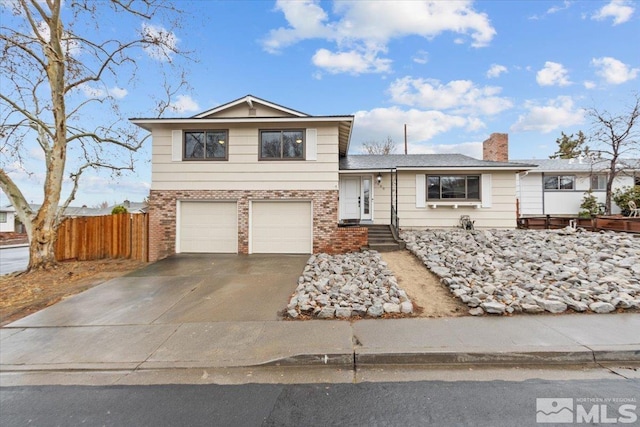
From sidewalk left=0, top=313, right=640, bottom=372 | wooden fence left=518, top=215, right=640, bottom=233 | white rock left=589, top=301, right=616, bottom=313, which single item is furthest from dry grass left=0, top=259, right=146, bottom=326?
wooden fence left=518, top=215, right=640, bottom=233

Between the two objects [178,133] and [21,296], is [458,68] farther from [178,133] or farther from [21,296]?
[21,296]

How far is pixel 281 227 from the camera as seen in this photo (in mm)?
9930

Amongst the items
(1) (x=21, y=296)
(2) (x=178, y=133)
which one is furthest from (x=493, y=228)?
(1) (x=21, y=296)

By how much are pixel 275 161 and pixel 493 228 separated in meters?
9.44

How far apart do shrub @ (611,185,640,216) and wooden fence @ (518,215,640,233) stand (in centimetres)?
418

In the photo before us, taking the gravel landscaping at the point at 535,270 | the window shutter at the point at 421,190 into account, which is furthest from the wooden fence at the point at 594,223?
the window shutter at the point at 421,190

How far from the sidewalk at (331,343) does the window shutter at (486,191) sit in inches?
311

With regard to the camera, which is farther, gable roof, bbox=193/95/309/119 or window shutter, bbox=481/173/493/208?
window shutter, bbox=481/173/493/208

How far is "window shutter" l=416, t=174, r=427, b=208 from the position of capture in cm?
1195

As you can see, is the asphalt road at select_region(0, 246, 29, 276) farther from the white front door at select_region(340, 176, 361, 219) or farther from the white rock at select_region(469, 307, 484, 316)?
the white rock at select_region(469, 307, 484, 316)

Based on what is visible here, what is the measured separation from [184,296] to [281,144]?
5985mm

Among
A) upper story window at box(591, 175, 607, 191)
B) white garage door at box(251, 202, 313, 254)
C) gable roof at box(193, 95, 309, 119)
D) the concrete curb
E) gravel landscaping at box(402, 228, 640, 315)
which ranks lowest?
the concrete curb

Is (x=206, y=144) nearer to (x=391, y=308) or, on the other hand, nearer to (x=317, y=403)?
(x=391, y=308)

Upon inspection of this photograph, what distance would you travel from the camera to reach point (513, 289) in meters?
5.21
